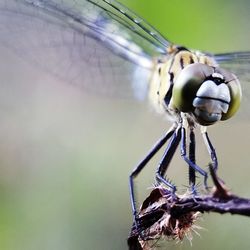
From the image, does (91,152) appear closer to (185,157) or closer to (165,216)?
(185,157)

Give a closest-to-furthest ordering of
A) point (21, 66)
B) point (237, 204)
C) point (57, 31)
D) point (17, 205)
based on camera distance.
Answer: point (237, 204) < point (57, 31) < point (17, 205) < point (21, 66)

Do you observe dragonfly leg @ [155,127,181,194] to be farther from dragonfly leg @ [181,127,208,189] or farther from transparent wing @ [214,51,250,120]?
transparent wing @ [214,51,250,120]

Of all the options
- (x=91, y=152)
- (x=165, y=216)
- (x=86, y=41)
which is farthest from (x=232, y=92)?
(x=91, y=152)

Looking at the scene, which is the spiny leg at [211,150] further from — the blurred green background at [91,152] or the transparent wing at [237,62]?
the blurred green background at [91,152]

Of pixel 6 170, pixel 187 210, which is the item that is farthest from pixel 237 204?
pixel 6 170

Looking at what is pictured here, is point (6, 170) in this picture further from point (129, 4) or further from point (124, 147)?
point (129, 4)

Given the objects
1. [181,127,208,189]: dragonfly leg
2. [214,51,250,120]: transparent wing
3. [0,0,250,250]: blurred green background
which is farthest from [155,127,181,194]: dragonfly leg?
[0,0,250,250]: blurred green background

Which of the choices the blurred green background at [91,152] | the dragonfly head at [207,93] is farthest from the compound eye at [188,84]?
the blurred green background at [91,152]
